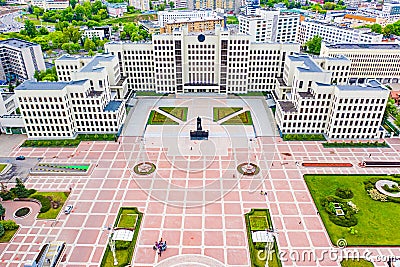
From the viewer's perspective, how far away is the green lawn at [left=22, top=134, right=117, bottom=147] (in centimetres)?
9194

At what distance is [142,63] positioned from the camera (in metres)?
121

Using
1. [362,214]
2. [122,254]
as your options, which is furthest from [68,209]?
[362,214]

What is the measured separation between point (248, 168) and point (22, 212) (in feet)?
174

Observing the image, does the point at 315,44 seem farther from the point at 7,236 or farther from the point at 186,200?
the point at 7,236

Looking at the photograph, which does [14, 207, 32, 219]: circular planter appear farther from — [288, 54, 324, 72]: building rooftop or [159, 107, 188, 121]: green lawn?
[288, 54, 324, 72]: building rooftop

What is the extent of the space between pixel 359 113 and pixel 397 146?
1479cm

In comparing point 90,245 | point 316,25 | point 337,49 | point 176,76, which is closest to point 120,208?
point 90,245

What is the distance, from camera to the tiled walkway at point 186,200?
5981 centimetres

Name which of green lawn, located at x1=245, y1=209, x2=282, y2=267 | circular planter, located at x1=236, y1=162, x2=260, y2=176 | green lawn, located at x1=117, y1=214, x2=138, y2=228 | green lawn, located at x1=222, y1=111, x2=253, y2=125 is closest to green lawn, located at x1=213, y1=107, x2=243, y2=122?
green lawn, located at x1=222, y1=111, x2=253, y2=125

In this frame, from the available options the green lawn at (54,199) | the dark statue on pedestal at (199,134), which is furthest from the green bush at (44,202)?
the dark statue on pedestal at (199,134)

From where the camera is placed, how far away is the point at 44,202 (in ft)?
230

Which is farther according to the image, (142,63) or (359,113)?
(142,63)

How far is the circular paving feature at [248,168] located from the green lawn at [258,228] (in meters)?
13.6

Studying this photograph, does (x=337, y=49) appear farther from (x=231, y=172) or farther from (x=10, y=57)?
(x=10, y=57)
